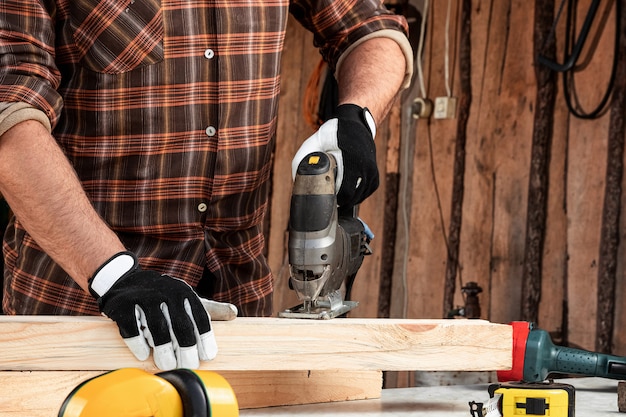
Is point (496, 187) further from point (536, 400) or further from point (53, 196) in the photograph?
point (53, 196)

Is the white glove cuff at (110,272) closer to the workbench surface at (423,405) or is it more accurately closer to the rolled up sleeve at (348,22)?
the workbench surface at (423,405)

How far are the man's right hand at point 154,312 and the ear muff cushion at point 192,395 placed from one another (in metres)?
0.56

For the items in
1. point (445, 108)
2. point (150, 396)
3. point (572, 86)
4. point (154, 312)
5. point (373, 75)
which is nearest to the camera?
point (150, 396)

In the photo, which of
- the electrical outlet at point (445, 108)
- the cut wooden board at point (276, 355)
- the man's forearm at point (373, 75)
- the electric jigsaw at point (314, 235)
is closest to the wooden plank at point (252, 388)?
the cut wooden board at point (276, 355)

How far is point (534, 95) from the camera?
4.80m

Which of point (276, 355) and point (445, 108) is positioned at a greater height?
point (445, 108)

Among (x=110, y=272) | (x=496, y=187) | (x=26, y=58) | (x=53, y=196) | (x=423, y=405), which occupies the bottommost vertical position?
(x=423, y=405)

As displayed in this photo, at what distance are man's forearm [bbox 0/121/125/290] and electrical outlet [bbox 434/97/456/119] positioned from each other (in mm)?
3715

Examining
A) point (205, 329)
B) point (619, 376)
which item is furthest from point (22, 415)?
point (619, 376)

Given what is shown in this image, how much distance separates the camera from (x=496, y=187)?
500 centimetres

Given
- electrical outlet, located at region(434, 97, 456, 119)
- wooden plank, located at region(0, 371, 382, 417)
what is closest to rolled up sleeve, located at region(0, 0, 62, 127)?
wooden plank, located at region(0, 371, 382, 417)

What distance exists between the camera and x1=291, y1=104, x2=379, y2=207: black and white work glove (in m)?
2.00

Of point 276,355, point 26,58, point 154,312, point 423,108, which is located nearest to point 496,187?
point 423,108

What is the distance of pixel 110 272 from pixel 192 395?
0.70 m
